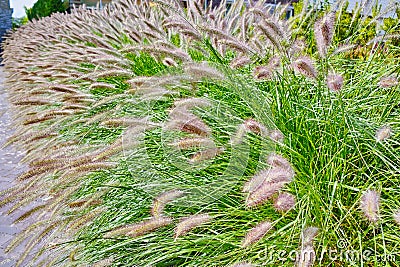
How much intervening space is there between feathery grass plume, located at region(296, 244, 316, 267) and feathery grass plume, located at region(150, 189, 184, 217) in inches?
18.7

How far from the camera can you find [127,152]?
1.92m

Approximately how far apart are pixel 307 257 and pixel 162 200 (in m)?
0.54

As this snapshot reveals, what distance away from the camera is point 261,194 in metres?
1.21

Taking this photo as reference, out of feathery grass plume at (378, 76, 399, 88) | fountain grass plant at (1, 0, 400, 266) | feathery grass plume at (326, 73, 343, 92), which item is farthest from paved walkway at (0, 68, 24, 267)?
feathery grass plume at (378, 76, 399, 88)

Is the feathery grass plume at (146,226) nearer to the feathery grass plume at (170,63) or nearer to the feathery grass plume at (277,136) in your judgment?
the feathery grass plume at (277,136)

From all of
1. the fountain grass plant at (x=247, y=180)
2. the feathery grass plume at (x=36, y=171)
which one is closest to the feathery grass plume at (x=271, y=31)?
the fountain grass plant at (x=247, y=180)

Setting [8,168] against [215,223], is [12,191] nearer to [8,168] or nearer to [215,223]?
[215,223]

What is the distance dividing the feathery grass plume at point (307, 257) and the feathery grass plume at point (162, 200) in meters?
0.48

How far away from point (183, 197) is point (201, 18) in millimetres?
1417

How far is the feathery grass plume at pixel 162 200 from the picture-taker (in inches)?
57.3

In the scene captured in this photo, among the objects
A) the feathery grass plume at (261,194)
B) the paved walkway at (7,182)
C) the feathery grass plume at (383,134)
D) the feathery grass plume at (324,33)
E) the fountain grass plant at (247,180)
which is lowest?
the paved walkway at (7,182)

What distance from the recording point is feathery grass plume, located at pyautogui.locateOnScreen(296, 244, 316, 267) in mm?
1143

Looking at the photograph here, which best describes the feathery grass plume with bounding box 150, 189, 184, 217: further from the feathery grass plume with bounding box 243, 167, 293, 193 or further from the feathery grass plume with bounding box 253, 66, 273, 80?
the feathery grass plume with bounding box 253, 66, 273, 80

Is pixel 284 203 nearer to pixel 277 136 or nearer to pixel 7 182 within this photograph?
pixel 277 136
